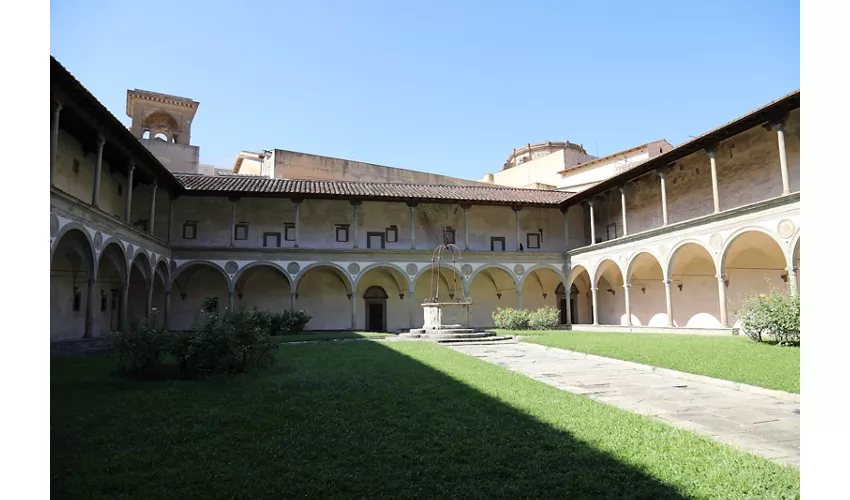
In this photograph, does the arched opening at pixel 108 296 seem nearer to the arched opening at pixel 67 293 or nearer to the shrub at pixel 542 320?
the arched opening at pixel 67 293

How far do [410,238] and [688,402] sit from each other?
20895 millimetres

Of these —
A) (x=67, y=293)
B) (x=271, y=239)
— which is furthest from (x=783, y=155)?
(x=67, y=293)

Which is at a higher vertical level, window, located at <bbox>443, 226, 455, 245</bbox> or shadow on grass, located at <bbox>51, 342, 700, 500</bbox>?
window, located at <bbox>443, 226, 455, 245</bbox>

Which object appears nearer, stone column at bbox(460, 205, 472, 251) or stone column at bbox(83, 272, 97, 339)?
→ stone column at bbox(83, 272, 97, 339)

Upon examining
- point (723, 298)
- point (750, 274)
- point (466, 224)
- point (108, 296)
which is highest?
point (466, 224)

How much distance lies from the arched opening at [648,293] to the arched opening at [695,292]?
3.34 ft

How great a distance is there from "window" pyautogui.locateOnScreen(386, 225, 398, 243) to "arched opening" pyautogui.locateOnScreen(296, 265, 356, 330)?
3269mm

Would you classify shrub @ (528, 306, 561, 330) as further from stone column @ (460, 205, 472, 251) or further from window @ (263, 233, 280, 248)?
window @ (263, 233, 280, 248)

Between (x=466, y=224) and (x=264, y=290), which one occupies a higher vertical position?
(x=466, y=224)

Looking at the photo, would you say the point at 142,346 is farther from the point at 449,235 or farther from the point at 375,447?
the point at 449,235

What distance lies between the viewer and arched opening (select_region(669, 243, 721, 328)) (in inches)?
812

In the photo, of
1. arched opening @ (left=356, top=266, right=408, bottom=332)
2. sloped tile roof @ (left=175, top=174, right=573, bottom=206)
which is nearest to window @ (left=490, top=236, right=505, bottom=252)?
sloped tile roof @ (left=175, top=174, right=573, bottom=206)

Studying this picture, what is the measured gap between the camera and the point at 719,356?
10.6 m

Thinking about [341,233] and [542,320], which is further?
[341,233]
